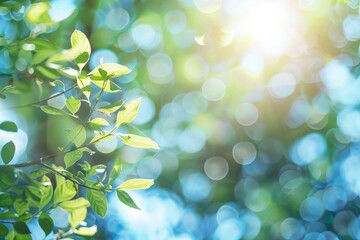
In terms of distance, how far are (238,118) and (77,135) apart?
3885 mm

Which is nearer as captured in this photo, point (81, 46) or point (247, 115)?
point (81, 46)

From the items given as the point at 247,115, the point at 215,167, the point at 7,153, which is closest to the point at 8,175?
the point at 7,153

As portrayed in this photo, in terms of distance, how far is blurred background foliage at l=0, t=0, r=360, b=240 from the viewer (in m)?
3.47

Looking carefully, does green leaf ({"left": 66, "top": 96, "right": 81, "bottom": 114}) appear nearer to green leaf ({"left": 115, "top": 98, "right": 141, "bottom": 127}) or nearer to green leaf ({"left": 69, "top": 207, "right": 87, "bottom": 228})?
green leaf ({"left": 115, "top": 98, "right": 141, "bottom": 127})

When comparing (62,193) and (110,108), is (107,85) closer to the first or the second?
(110,108)

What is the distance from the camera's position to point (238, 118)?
4836mm

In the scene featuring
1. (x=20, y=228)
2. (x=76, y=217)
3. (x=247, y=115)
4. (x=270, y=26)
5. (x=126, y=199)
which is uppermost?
(x=126, y=199)

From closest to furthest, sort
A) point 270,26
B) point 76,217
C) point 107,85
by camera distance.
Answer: point 107,85 < point 76,217 < point 270,26

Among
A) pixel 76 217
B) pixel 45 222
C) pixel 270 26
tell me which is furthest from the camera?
pixel 270 26

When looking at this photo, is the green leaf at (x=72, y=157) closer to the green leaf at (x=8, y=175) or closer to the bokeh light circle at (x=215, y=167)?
the green leaf at (x=8, y=175)

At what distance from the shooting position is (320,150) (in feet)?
17.2

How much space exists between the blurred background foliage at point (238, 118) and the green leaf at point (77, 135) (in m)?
1.77

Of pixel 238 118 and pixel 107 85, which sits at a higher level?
pixel 107 85

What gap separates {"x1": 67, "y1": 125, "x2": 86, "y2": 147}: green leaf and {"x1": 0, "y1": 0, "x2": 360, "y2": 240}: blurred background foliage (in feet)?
5.81
